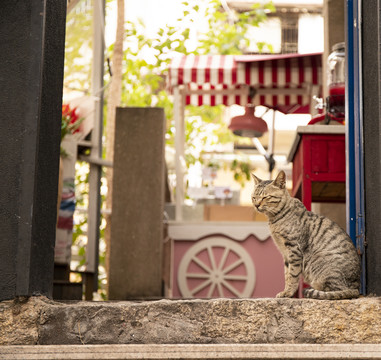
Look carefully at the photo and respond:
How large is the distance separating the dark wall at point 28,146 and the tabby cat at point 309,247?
3.83 feet

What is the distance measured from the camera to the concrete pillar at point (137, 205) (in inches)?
233

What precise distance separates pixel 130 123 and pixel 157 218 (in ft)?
2.98

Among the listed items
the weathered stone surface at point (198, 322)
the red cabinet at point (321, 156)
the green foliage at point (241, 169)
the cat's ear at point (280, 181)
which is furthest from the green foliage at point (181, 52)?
the weathered stone surface at point (198, 322)

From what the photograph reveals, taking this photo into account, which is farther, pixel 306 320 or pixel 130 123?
pixel 130 123

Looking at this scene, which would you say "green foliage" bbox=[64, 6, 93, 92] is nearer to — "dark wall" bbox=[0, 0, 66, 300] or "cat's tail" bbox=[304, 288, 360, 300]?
"dark wall" bbox=[0, 0, 66, 300]

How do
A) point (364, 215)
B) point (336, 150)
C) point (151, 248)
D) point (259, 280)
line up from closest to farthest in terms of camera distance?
point (364, 215), point (336, 150), point (151, 248), point (259, 280)

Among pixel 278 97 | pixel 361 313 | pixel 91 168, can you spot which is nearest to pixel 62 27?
pixel 361 313

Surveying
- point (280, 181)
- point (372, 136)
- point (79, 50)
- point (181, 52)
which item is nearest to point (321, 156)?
point (280, 181)

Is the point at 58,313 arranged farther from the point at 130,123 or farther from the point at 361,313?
the point at 130,123

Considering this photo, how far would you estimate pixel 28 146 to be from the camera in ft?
9.84

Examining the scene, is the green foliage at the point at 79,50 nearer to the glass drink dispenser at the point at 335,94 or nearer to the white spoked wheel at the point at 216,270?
the white spoked wheel at the point at 216,270

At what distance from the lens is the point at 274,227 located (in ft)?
12.0

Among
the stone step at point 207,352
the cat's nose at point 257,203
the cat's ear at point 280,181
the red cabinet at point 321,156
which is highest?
the red cabinet at point 321,156

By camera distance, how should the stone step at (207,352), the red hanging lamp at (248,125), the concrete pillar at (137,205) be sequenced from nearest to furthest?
the stone step at (207,352), the concrete pillar at (137,205), the red hanging lamp at (248,125)
